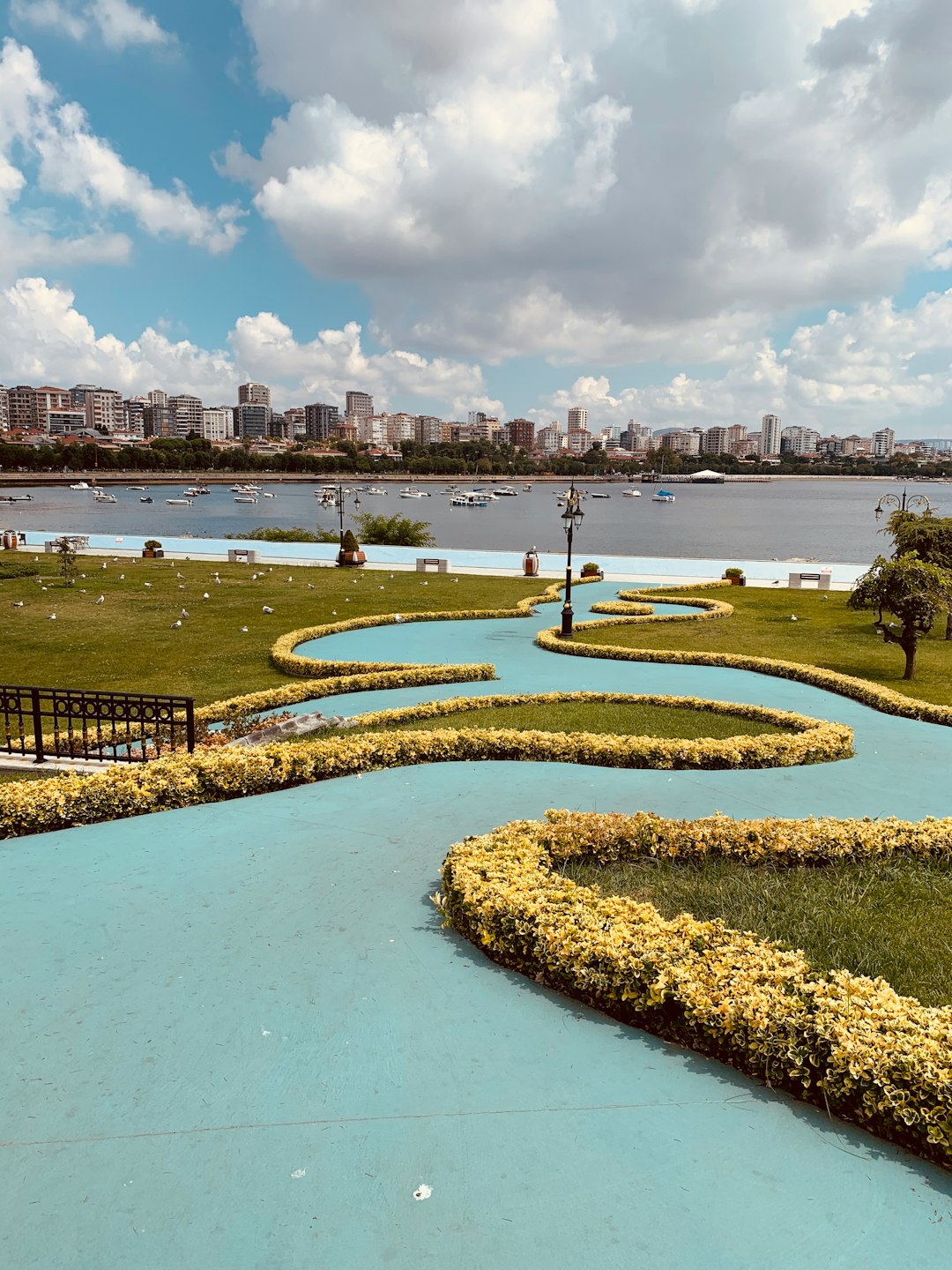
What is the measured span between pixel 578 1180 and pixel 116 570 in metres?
26.8

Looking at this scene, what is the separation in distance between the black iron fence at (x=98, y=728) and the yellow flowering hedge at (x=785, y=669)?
25.0 feet

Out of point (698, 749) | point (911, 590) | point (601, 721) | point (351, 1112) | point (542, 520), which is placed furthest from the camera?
point (542, 520)

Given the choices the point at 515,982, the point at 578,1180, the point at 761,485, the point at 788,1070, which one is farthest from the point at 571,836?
the point at 761,485

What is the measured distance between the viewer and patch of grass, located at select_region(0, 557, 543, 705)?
1342 cm

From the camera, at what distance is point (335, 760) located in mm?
8328

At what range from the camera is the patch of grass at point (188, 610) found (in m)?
13.4

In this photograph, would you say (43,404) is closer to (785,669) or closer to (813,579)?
(813,579)

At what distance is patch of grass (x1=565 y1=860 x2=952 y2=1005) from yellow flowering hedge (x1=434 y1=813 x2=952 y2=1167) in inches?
10.9

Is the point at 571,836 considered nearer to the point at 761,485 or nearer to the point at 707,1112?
the point at 707,1112

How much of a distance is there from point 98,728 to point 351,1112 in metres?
5.83

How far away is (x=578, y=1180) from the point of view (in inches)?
134

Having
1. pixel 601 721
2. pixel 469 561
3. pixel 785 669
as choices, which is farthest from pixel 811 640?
pixel 469 561

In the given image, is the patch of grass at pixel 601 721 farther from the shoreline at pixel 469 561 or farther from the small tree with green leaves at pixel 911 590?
the shoreline at pixel 469 561

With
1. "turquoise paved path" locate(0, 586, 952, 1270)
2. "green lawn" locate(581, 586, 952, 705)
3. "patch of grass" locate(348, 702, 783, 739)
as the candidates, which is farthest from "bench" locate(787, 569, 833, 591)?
"turquoise paved path" locate(0, 586, 952, 1270)
